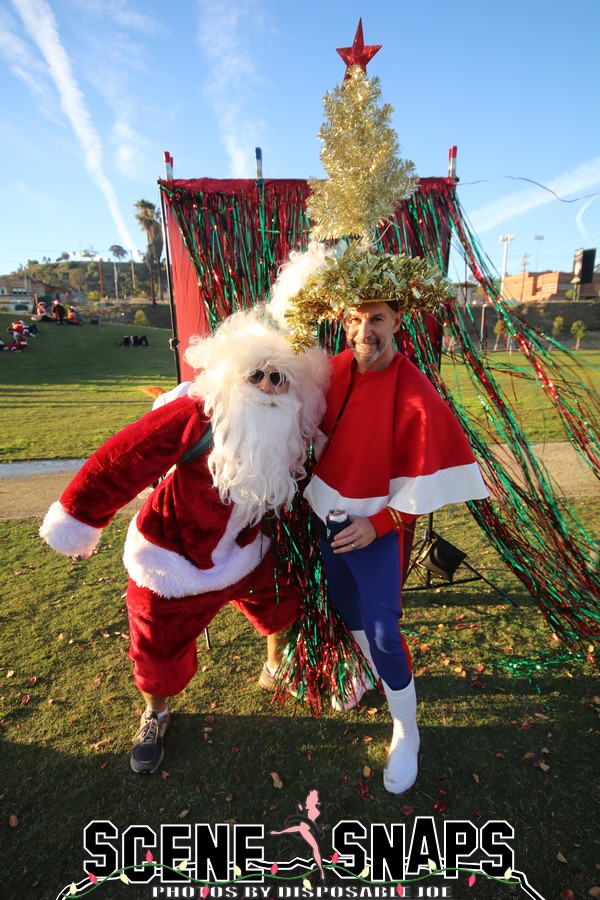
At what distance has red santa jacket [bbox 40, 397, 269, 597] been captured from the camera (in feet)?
6.32

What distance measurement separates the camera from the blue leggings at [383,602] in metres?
1.90

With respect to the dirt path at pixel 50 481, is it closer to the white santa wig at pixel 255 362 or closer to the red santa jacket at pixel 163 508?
the red santa jacket at pixel 163 508

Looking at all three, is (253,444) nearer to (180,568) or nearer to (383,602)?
(180,568)

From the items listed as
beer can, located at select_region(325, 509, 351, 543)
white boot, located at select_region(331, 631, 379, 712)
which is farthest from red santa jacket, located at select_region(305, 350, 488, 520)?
white boot, located at select_region(331, 631, 379, 712)

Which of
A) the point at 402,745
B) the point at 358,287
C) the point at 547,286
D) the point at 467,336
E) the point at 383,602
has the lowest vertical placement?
the point at 402,745

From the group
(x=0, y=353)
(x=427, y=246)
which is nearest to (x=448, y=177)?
(x=427, y=246)

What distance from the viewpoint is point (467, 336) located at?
270 centimetres

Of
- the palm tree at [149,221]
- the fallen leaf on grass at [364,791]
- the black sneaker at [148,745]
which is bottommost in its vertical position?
the fallen leaf on grass at [364,791]

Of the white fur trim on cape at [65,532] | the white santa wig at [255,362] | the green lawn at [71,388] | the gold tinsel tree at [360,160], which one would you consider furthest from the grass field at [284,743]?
the green lawn at [71,388]

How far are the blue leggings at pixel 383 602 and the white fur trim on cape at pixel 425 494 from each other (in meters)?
0.17

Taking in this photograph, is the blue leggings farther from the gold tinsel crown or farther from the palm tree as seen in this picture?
the palm tree

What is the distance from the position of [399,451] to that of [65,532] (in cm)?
145

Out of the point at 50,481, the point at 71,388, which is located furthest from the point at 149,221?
the point at 50,481

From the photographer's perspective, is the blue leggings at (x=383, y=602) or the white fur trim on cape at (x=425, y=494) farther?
the blue leggings at (x=383, y=602)
